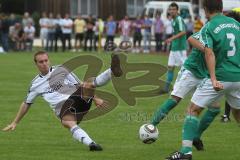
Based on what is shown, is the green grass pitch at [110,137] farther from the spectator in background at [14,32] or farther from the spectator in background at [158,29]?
the spectator in background at [158,29]

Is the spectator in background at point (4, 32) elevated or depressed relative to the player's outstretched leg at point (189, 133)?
depressed

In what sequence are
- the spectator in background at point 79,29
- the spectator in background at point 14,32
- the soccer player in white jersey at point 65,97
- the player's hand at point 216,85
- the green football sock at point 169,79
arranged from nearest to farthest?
the player's hand at point 216,85, the soccer player in white jersey at point 65,97, the green football sock at point 169,79, the spectator in background at point 14,32, the spectator in background at point 79,29

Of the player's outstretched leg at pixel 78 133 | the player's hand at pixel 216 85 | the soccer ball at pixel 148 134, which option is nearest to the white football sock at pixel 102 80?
the player's outstretched leg at pixel 78 133

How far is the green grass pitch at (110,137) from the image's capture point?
10219 mm

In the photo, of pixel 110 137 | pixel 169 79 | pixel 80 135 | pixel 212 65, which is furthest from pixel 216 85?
pixel 169 79

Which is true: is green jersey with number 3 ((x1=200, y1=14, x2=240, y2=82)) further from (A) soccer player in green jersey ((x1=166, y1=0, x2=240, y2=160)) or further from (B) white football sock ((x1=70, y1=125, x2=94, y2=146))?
(B) white football sock ((x1=70, y1=125, x2=94, y2=146))

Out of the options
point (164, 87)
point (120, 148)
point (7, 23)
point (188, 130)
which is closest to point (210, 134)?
point (120, 148)

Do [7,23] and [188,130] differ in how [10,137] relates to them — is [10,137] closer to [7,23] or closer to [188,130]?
[188,130]

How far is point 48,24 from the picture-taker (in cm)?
4062

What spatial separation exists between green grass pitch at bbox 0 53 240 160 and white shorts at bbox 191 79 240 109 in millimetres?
1061

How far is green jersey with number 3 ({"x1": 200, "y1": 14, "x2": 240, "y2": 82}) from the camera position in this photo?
29.8 feet

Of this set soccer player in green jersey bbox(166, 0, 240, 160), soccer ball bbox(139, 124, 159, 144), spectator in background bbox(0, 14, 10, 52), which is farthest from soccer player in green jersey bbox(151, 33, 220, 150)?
spectator in background bbox(0, 14, 10, 52)

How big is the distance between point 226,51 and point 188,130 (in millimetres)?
1112

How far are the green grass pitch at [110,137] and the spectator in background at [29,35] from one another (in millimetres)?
23376
